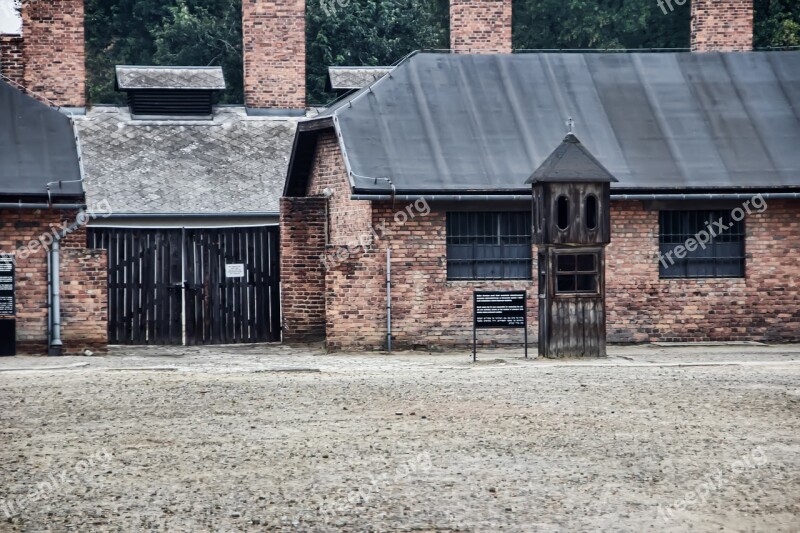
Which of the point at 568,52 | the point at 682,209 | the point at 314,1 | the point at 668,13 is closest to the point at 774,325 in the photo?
the point at 682,209

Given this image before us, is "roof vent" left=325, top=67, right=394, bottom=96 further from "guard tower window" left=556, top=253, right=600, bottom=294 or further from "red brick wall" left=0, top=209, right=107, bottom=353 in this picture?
"guard tower window" left=556, top=253, right=600, bottom=294

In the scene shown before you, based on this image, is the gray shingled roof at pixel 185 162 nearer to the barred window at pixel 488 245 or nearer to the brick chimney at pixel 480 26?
the brick chimney at pixel 480 26

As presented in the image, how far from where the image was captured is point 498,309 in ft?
61.5

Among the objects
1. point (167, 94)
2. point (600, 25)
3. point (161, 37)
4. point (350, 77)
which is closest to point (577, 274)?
point (350, 77)

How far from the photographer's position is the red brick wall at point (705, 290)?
22.0m

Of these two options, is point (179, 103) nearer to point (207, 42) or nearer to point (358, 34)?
point (207, 42)

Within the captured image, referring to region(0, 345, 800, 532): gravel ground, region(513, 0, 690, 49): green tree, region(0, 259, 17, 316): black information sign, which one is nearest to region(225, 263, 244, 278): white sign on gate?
region(0, 259, 17, 316): black information sign

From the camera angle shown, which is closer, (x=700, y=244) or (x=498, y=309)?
(x=498, y=309)

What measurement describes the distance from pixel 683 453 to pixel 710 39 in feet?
63.1

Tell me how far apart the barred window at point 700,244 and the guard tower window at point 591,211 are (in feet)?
11.5

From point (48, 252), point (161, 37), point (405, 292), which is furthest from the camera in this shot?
point (161, 37)

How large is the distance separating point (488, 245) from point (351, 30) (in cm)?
1869

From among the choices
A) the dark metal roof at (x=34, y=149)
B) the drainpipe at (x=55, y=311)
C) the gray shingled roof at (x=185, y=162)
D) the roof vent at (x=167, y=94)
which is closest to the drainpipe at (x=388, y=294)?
the gray shingled roof at (x=185, y=162)

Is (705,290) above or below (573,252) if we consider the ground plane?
below
